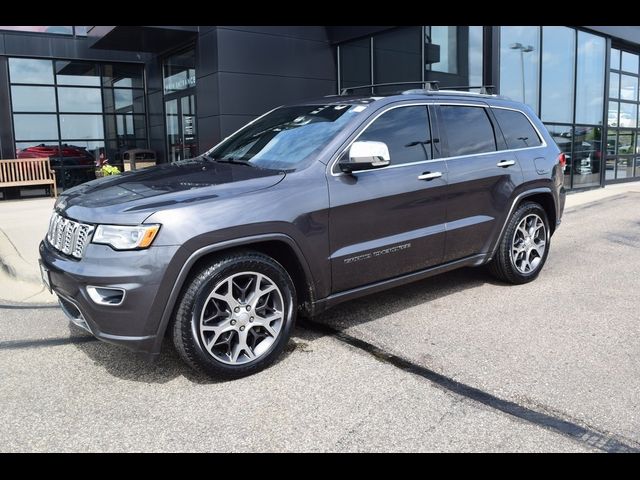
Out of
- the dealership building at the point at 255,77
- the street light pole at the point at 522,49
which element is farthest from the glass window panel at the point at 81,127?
the street light pole at the point at 522,49

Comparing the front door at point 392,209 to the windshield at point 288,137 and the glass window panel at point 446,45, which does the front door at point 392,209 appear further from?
the glass window panel at point 446,45

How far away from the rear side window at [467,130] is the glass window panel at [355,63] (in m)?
8.00

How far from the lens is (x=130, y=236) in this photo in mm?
3270

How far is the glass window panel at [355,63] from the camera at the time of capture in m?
12.8

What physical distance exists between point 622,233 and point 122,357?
755cm

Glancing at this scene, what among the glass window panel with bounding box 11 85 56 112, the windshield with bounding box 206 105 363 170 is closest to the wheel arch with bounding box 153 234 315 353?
the windshield with bounding box 206 105 363 170

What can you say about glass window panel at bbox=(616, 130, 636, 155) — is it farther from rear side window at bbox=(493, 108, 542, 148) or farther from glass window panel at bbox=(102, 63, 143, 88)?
glass window panel at bbox=(102, 63, 143, 88)

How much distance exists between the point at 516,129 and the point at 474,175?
3.27 ft

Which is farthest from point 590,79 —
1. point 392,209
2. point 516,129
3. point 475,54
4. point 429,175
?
point 392,209

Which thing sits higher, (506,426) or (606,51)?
(606,51)

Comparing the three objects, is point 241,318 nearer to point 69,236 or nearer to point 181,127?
point 69,236

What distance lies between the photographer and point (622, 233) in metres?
8.61
